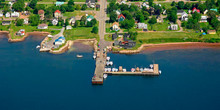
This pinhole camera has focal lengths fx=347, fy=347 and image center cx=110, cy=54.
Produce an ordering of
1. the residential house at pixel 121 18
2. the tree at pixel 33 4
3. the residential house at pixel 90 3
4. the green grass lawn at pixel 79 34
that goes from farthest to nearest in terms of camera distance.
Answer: the residential house at pixel 90 3
the tree at pixel 33 4
the residential house at pixel 121 18
the green grass lawn at pixel 79 34

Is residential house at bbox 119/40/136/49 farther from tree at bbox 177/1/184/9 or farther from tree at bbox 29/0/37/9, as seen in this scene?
tree at bbox 29/0/37/9

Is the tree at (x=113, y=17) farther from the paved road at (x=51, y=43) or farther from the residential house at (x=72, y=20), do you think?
the paved road at (x=51, y=43)

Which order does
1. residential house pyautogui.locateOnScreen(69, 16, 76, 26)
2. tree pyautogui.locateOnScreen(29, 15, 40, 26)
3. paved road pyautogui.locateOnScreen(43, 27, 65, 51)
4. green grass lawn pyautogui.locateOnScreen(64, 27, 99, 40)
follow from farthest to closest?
1. residential house pyautogui.locateOnScreen(69, 16, 76, 26)
2. tree pyautogui.locateOnScreen(29, 15, 40, 26)
3. green grass lawn pyautogui.locateOnScreen(64, 27, 99, 40)
4. paved road pyautogui.locateOnScreen(43, 27, 65, 51)

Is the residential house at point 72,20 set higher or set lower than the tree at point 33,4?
lower

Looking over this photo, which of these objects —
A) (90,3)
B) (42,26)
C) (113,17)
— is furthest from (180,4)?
(42,26)

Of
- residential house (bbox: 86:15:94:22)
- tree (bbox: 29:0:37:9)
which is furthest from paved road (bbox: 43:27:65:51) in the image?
tree (bbox: 29:0:37:9)

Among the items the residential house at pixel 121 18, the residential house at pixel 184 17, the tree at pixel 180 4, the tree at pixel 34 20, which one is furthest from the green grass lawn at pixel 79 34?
the tree at pixel 180 4

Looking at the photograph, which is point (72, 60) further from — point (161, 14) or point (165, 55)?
point (161, 14)

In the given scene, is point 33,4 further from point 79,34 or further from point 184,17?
point 184,17

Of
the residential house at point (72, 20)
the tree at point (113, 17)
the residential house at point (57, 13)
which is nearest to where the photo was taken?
the tree at point (113, 17)
